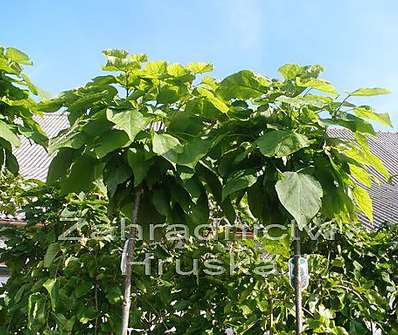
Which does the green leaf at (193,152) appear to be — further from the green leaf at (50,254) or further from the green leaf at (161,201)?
the green leaf at (50,254)

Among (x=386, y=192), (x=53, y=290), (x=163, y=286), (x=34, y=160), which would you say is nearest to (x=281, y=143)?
(x=53, y=290)

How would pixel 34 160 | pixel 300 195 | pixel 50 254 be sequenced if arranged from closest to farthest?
pixel 300 195 → pixel 50 254 → pixel 34 160

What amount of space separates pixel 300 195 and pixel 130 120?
0.47 metres

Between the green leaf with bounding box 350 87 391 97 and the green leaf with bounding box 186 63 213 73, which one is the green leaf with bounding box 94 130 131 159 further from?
the green leaf with bounding box 350 87 391 97

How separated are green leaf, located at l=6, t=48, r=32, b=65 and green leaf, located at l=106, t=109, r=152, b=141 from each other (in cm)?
57

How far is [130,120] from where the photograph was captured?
4.37 feet

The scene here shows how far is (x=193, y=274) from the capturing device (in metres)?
2.37

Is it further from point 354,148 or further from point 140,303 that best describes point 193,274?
point 354,148

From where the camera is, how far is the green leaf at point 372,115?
1.46 meters

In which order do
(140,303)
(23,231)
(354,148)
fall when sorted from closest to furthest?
(354,148) → (140,303) → (23,231)

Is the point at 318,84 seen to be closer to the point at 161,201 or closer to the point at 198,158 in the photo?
the point at 198,158

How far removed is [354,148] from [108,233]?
4.22 feet

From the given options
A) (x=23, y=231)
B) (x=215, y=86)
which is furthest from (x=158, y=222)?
(x=23, y=231)

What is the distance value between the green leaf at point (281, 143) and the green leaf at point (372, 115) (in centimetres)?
20
